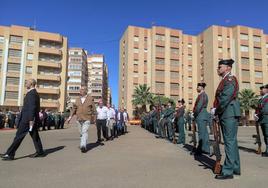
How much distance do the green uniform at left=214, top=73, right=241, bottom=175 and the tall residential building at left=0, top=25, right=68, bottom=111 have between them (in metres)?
63.2

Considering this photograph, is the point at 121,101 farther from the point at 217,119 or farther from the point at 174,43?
the point at 217,119

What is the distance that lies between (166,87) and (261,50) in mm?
28745

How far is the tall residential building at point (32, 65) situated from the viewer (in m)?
63.5

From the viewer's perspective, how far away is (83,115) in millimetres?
8945

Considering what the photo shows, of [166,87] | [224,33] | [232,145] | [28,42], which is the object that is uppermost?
[224,33]

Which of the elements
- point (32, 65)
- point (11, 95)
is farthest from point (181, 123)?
point (32, 65)

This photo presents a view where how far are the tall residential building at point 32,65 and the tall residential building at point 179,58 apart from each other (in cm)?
1857

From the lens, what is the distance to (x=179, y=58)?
81.2m

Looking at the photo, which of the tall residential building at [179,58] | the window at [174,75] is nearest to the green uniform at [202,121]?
the tall residential building at [179,58]

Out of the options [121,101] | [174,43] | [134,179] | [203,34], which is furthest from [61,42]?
[134,179]

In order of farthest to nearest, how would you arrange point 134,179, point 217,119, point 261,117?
point 261,117 < point 217,119 < point 134,179

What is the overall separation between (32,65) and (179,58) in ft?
130

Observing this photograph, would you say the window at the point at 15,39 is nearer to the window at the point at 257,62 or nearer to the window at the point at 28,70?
the window at the point at 28,70

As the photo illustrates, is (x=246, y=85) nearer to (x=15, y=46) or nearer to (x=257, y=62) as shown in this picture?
(x=257, y=62)
